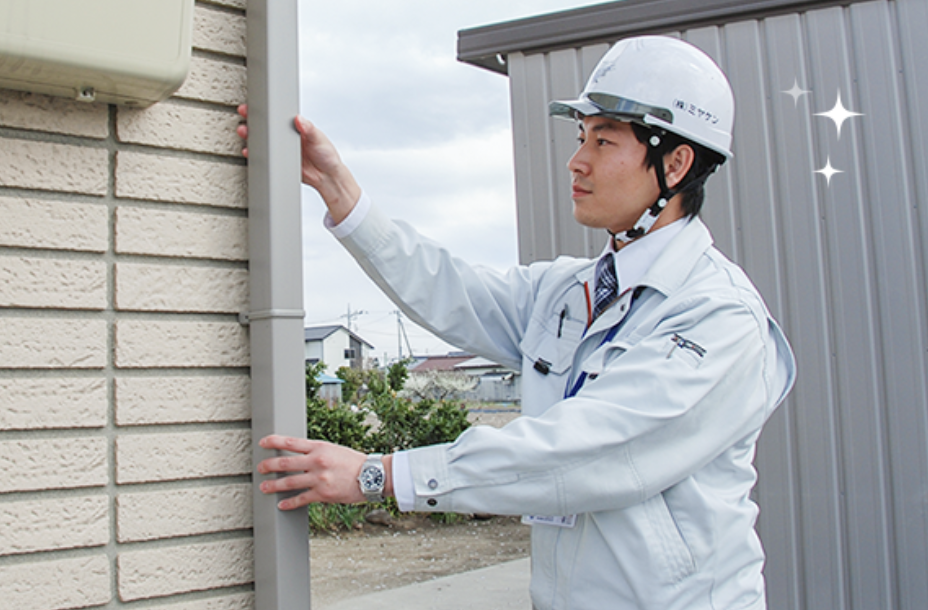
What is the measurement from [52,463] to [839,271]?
3.29m

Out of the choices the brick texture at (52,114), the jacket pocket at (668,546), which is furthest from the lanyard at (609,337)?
the brick texture at (52,114)

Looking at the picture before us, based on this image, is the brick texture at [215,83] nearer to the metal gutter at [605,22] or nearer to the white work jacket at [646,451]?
the white work jacket at [646,451]

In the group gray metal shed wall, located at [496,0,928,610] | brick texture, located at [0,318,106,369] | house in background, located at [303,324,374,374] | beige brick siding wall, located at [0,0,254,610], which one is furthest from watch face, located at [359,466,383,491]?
house in background, located at [303,324,374,374]

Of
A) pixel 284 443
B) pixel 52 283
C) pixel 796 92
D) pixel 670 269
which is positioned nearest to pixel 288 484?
pixel 284 443

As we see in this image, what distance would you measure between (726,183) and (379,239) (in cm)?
224

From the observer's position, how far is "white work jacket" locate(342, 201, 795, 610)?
161cm

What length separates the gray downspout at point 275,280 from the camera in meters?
1.48

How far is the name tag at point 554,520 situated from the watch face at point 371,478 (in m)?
0.40

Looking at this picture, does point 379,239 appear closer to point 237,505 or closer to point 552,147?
point 237,505

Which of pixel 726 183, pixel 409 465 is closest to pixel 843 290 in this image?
pixel 726 183

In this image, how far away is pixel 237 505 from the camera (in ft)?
4.99

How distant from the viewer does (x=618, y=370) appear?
5.52 ft

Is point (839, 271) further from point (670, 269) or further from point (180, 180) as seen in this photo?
point (180, 180)

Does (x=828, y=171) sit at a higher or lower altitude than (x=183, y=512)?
higher
